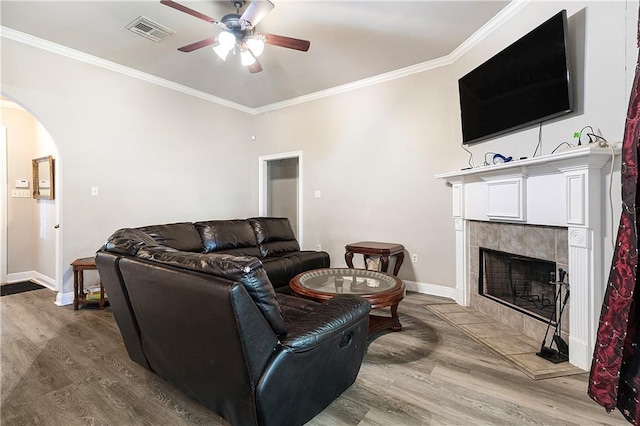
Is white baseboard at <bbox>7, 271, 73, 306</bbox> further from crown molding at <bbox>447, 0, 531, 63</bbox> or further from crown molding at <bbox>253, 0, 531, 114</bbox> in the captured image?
crown molding at <bbox>447, 0, 531, 63</bbox>

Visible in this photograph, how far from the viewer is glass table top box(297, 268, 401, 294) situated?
97.1 inches

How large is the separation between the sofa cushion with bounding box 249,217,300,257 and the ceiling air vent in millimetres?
2335

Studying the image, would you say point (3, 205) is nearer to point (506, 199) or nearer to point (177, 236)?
point (177, 236)

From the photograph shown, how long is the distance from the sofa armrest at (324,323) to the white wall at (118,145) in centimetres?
343

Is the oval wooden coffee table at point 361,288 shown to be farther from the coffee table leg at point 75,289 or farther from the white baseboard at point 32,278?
the white baseboard at point 32,278

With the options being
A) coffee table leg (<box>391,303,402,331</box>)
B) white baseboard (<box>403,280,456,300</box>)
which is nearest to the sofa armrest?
coffee table leg (<box>391,303,402,331</box>)

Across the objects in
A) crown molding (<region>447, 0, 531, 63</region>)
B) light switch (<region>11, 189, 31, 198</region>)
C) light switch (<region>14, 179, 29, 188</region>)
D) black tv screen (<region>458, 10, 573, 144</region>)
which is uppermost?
crown molding (<region>447, 0, 531, 63</region>)

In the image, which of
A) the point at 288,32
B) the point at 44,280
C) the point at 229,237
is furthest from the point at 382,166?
the point at 44,280

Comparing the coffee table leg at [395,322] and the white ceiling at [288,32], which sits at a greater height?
the white ceiling at [288,32]

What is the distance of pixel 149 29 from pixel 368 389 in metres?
3.75

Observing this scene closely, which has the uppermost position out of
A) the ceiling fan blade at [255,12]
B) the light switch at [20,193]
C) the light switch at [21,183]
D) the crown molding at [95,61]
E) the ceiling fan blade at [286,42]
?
the crown molding at [95,61]

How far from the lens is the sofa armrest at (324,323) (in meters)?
1.28

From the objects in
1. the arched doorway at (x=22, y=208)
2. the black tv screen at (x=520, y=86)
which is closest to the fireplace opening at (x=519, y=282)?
the black tv screen at (x=520, y=86)

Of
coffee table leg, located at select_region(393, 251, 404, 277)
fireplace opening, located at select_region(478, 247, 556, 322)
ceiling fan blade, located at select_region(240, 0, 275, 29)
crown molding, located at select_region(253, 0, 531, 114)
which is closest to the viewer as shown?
ceiling fan blade, located at select_region(240, 0, 275, 29)
